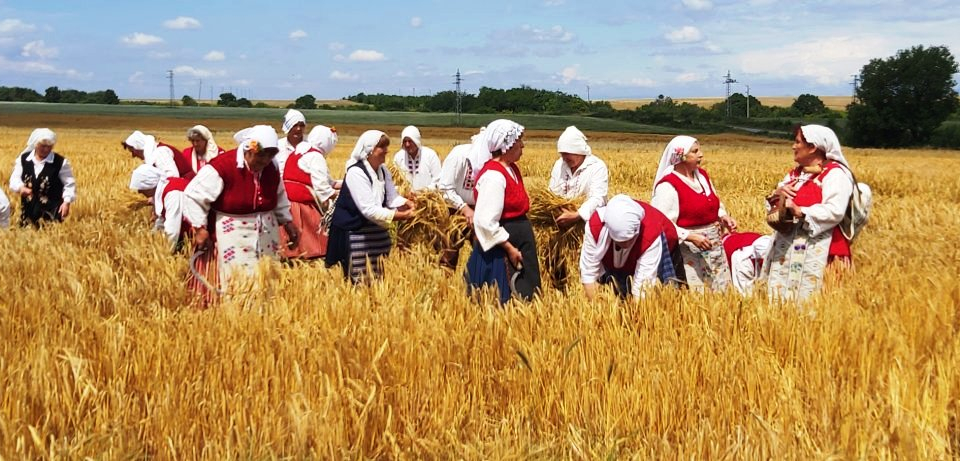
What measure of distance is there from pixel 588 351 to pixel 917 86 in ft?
228

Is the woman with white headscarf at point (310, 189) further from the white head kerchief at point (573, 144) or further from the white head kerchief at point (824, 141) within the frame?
the white head kerchief at point (824, 141)

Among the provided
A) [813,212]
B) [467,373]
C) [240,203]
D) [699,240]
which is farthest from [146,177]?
[813,212]

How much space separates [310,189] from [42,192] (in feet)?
8.71

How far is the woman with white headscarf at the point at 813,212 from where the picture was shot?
16.4 ft

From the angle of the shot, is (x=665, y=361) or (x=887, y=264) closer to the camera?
(x=665, y=361)

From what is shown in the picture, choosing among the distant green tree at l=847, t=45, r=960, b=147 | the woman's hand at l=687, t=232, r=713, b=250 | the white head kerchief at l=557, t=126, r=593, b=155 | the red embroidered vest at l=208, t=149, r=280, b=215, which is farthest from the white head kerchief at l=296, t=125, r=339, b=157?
the distant green tree at l=847, t=45, r=960, b=147

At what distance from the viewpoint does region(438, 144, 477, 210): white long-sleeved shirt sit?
6.88m

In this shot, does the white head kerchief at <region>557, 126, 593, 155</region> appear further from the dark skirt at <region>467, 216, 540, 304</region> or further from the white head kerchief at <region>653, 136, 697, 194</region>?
the dark skirt at <region>467, 216, 540, 304</region>

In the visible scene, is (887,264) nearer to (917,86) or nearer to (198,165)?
(198,165)

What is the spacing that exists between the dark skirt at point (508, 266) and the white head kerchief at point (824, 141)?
1782 millimetres

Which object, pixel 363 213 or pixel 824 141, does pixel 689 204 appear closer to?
pixel 824 141

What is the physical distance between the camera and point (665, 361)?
3.42 meters

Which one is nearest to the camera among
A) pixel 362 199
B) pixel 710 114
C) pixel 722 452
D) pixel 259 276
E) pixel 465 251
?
pixel 722 452

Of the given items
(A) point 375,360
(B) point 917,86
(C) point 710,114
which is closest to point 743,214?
(A) point 375,360
